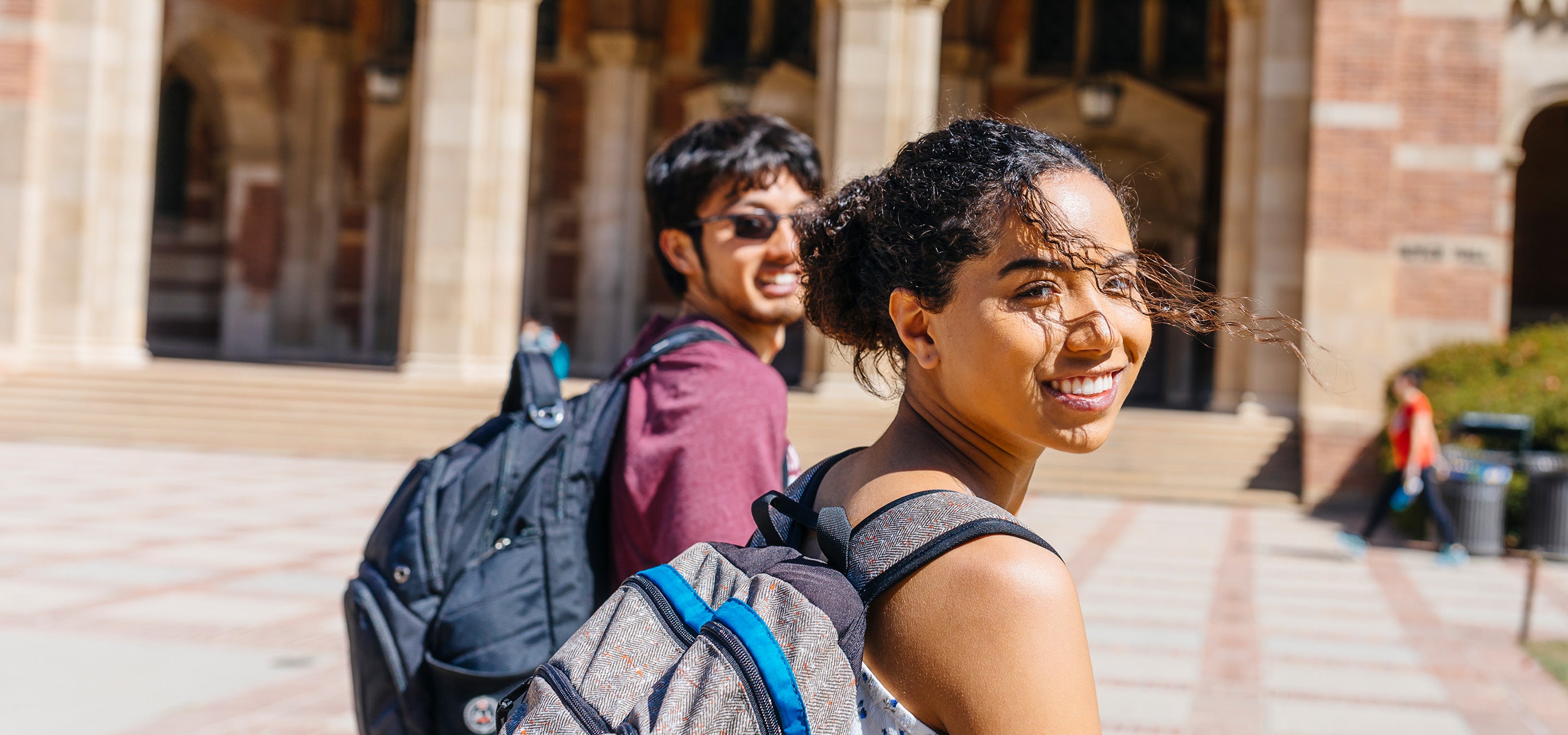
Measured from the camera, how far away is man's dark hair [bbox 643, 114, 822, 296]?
90.4 inches

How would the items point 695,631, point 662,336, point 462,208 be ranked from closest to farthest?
point 695,631, point 662,336, point 462,208

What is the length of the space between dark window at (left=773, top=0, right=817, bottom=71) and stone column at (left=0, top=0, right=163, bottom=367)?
33.3ft

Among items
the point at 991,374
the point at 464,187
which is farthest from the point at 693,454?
the point at 464,187

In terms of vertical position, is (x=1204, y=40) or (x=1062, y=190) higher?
(x=1204, y=40)

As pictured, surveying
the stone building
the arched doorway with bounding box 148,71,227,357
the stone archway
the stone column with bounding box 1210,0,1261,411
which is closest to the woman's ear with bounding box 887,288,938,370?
the stone building

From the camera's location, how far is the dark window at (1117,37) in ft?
71.8

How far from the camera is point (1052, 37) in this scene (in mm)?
22312

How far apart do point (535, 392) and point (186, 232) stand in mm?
25912

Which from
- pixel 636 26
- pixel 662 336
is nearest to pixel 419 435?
pixel 636 26

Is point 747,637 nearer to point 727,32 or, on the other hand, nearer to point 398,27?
point 727,32

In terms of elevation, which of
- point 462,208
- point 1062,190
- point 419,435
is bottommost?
point 419,435

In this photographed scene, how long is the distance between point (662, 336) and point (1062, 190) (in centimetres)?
105

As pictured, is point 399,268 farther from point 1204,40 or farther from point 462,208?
point 1204,40

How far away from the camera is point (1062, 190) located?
51.5 inches
